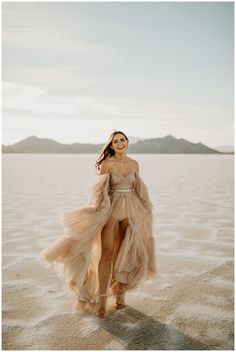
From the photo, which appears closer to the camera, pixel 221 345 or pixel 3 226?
pixel 221 345

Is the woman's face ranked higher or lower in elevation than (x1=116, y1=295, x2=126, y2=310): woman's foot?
higher

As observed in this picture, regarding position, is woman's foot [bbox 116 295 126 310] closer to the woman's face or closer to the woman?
the woman

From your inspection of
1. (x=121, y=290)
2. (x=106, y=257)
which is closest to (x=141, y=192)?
(x=106, y=257)

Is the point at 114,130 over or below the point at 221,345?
over

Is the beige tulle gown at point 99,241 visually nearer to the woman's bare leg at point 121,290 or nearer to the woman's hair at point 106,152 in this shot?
the woman's bare leg at point 121,290

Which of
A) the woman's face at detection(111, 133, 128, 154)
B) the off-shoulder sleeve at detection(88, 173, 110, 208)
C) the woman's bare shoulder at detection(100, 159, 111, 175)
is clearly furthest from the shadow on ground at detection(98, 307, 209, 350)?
the woman's face at detection(111, 133, 128, 154)

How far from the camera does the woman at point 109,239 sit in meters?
4.24

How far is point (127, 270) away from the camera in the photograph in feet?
Answer: 14.4

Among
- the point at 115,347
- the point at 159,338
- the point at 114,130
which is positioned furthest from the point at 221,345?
the point at 114,130

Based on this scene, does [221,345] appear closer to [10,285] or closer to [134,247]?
[134,247]

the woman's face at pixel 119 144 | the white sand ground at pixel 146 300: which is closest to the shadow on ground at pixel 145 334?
the white sand ground at pixel 146 300

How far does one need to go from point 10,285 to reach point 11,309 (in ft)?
2.09

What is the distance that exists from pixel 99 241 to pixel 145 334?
43.0 inches

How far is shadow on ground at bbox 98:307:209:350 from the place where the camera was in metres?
3.71
